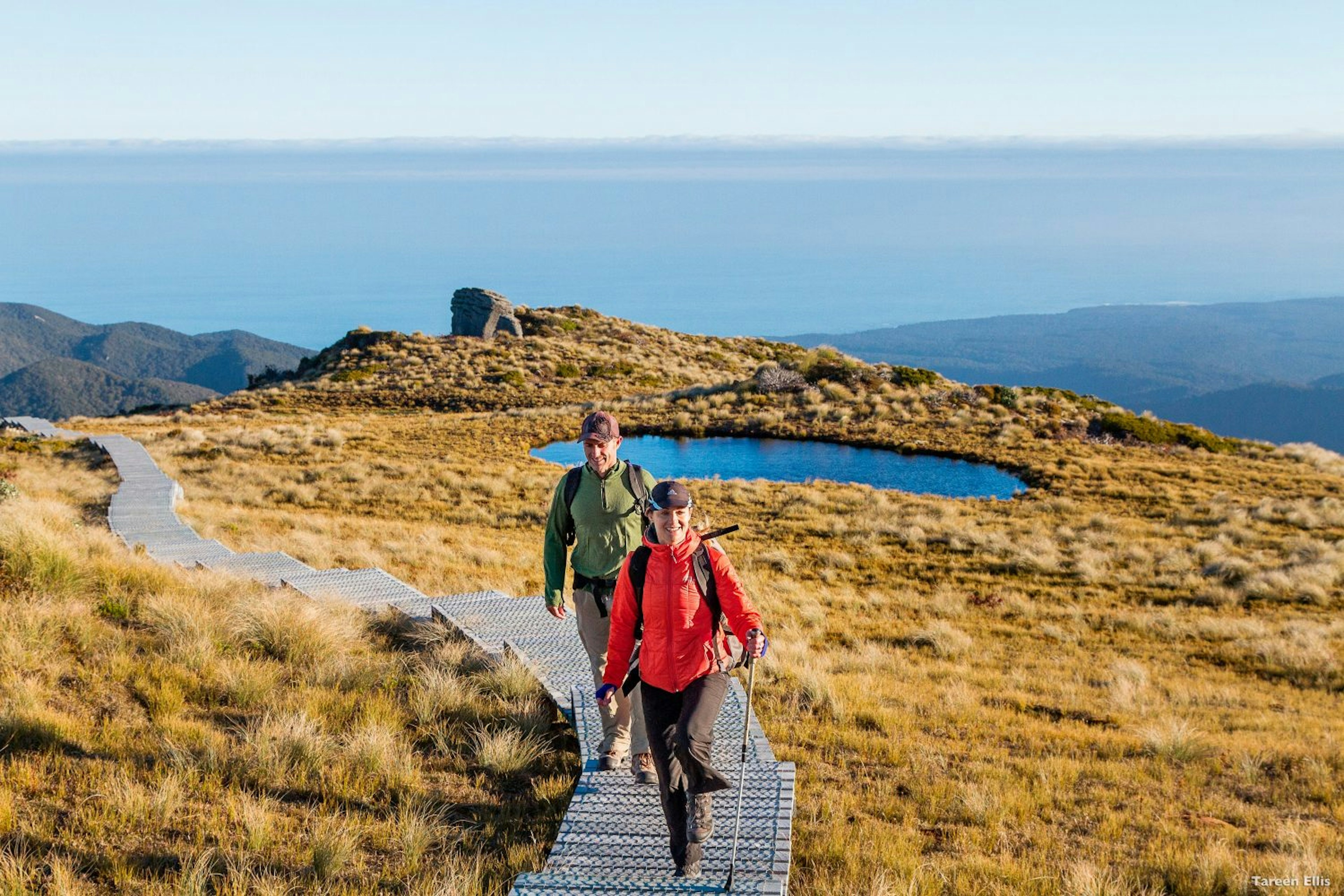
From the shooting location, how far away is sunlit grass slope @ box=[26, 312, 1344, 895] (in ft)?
20.7

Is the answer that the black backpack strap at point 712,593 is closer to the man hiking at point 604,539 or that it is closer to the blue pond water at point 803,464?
the man hiking at point 604,539

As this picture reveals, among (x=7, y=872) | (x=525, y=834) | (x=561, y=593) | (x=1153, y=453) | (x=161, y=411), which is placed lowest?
(x=161, y=411)

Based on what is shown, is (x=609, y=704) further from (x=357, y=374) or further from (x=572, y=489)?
(x=357, y=374)

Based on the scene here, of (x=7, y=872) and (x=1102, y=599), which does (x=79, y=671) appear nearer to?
(x=7, y=872)

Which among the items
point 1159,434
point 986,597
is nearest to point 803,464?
point 986,597

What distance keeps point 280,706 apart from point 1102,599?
13.7 metres

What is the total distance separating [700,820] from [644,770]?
102cm

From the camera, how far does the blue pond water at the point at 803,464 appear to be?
27656mm

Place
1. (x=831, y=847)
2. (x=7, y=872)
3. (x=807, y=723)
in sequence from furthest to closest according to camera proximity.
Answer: (x=807, y=723) < (x=831, y=847) < (x=7, y=872)

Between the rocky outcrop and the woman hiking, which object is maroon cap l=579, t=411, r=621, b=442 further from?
the rocky outcrop

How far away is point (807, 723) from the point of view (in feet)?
26.4

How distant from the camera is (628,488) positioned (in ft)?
19.5

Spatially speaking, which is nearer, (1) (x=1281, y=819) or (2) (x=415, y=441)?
(1) (x=1281, y=819)

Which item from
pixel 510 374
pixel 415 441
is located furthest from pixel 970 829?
pixel 510 374
